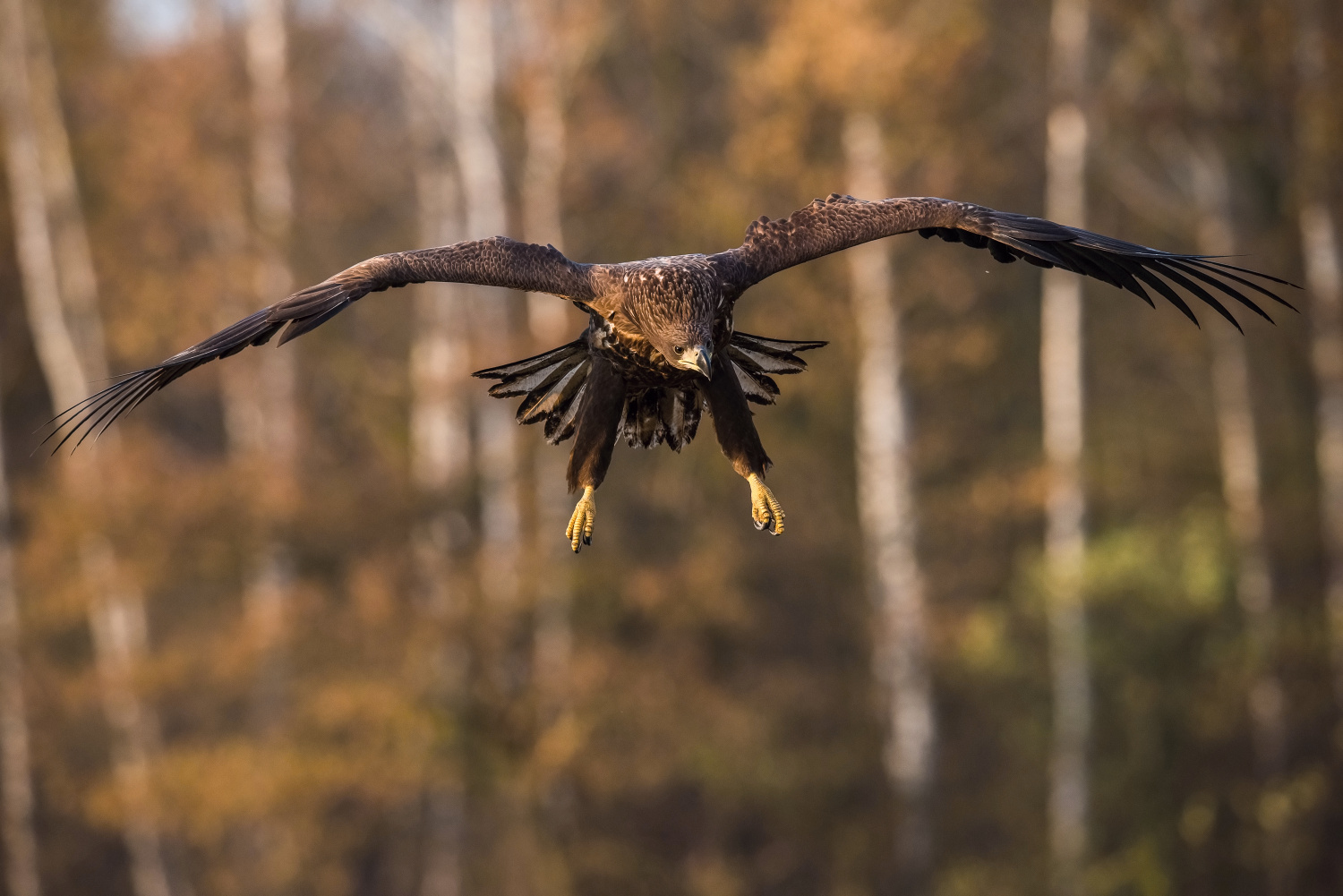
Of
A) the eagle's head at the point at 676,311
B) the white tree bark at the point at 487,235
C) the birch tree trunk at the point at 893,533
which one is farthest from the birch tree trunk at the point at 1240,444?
the eagle's head at the point at 676,311

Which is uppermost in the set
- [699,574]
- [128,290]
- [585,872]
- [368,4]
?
[368,4]

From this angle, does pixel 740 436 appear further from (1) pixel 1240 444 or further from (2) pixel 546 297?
(1) pixel 1240 444

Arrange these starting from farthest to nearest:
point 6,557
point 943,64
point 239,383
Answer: point 239,383 < point 6,557 < point 943,64

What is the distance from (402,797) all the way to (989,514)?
7.00 metres

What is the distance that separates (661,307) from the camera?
606 cm

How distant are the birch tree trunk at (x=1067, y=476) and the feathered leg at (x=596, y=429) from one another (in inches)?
365

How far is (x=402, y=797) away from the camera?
1798 cm

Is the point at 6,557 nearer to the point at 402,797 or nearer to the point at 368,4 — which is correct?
the point at 402,797

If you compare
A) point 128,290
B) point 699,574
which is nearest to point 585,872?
point 699,574

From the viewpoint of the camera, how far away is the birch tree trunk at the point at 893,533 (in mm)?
14719

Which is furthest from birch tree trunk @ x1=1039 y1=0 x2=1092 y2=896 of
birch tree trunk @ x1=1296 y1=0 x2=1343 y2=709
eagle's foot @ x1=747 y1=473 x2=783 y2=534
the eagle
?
the eagle

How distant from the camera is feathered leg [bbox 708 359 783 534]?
651 centimetres

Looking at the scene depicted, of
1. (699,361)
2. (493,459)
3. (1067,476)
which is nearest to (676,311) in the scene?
(699,361)

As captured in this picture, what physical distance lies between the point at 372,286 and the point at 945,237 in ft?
7.38
